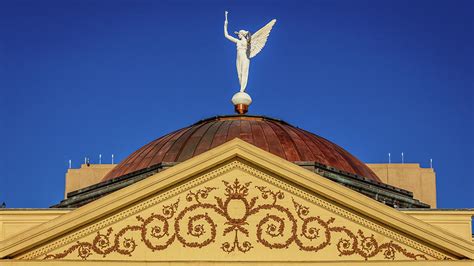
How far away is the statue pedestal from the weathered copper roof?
636 millimetres

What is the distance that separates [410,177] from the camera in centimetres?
5662

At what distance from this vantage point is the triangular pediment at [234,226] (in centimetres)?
3691

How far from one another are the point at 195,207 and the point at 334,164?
1167 centimetres

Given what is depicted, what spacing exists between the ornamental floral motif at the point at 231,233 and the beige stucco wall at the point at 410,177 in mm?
19303

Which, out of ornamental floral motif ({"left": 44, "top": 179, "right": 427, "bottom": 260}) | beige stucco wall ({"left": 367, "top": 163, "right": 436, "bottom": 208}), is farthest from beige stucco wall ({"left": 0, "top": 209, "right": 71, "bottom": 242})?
beige stucco wall ({"left": 367, "top": 163, "right": 436, "bottom": 208})

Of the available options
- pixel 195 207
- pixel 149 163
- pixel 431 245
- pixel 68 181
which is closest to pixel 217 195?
pixel 195 207

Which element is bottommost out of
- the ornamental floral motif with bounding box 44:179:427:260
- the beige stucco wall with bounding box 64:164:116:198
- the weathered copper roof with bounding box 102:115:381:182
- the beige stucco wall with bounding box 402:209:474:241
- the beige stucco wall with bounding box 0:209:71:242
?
the ornamental floral motif with bounding box 44:179:427:260

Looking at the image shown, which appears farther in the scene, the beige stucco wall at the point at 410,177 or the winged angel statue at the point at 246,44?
the beige stucco wall at the point at 410,177

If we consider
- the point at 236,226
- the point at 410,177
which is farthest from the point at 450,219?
the point at 410,177

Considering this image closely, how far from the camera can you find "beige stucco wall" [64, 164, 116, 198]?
5659cm

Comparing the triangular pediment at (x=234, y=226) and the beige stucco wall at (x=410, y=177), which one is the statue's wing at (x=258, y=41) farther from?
the triangular pediment at (x=234, y=226)

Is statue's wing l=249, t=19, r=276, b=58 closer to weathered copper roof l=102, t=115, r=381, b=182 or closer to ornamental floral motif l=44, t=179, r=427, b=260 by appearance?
weathered copper roof l=102, t=115, r=381, b=182

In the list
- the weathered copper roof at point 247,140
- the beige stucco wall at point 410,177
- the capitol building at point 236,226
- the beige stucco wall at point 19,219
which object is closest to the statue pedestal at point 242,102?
the weathered copper roof at point 247,140

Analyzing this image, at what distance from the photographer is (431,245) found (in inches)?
1458
